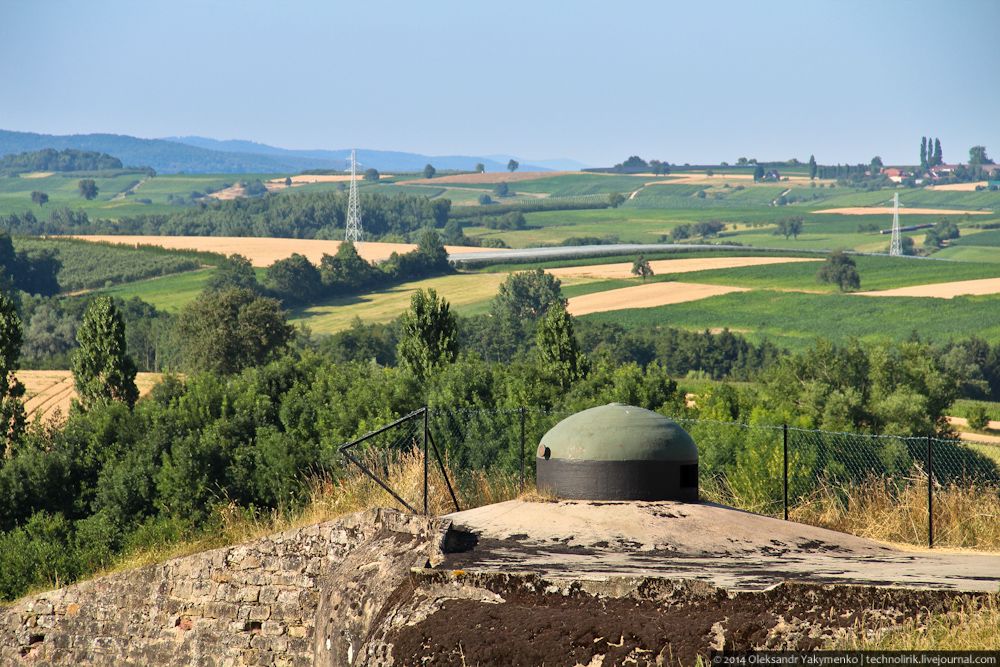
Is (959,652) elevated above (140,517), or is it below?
above

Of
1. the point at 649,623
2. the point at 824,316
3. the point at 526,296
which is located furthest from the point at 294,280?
the point at 649,623

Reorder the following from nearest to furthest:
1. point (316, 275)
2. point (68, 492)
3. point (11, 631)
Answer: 1. point (11, 631)
2. point (68, 492)
3. point (316, 275)

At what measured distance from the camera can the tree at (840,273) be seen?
396ft

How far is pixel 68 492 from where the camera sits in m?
32.7

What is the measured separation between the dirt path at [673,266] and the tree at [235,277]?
3052cm

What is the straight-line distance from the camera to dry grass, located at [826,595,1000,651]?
10953 millimetres

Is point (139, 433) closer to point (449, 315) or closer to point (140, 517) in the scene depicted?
point (140, 517)

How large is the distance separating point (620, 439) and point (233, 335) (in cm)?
6105

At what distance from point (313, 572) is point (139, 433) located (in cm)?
1875

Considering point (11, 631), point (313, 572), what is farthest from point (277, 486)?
point (313, 572)

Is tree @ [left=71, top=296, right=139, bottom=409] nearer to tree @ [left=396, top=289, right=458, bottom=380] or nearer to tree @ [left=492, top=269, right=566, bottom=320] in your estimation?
tree @ [left=396, top=289, right=458, bottom=380]

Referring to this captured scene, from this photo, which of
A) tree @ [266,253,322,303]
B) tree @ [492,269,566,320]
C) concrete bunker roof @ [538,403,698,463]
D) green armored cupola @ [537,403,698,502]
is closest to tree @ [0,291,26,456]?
concrete bunker roof @ [538,403,698,463]

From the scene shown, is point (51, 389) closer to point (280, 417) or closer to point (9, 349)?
point (9, 349)

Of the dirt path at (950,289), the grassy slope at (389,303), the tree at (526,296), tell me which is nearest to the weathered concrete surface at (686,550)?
the grassy slope at (389,303)
